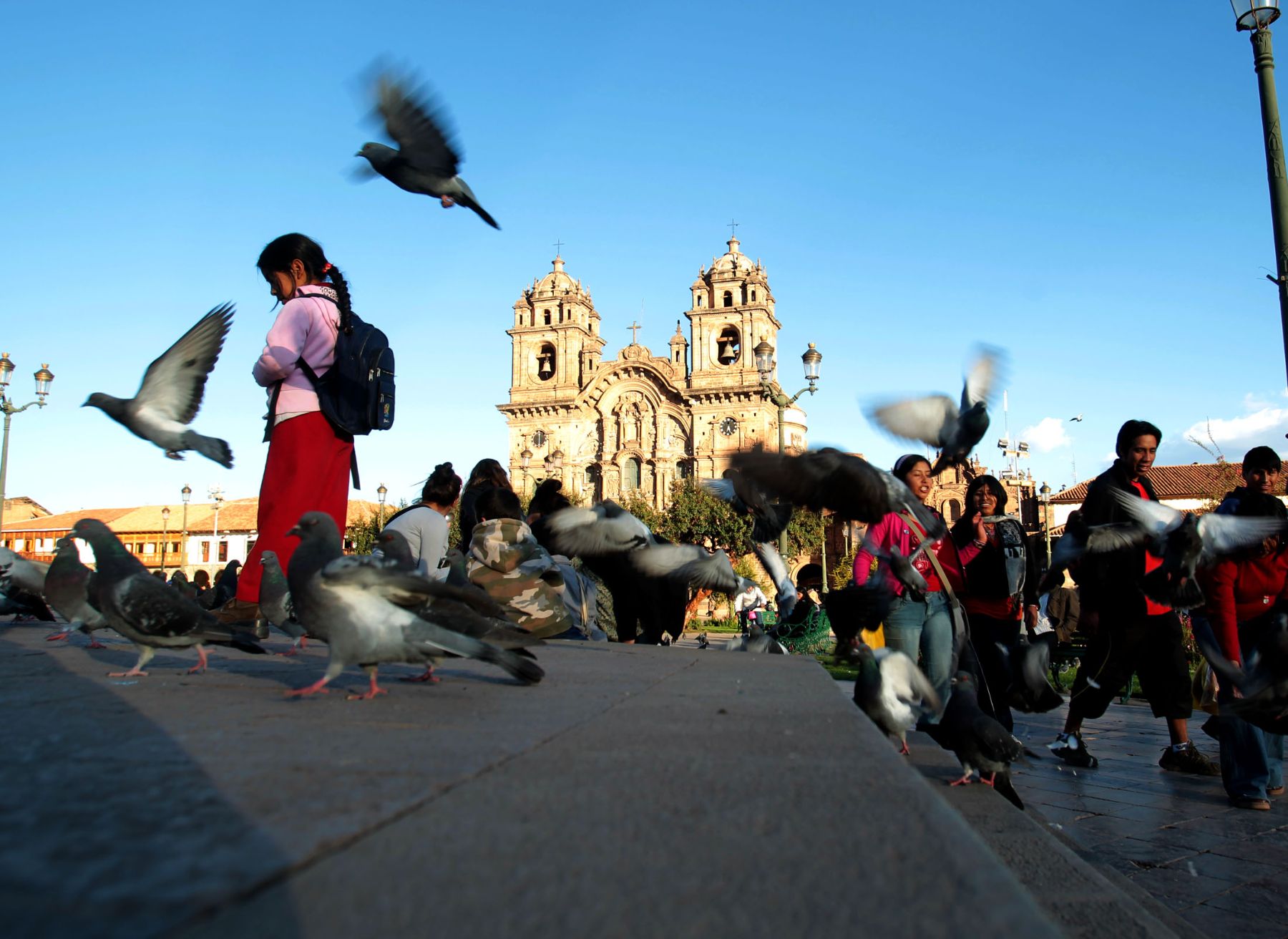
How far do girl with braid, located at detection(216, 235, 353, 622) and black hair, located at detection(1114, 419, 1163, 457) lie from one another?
4.34m

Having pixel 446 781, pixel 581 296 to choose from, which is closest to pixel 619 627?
pixel 446 781

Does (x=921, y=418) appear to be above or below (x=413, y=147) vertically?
below

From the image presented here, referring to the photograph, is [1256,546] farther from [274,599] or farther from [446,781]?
[274,599]

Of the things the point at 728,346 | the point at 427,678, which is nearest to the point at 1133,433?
the point at 427,678

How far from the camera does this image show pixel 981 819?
11.2 feet

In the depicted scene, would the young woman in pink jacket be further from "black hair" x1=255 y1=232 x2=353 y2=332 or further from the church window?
the church window

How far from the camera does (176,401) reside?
4.95 metres

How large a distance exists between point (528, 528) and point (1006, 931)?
5.10 meters

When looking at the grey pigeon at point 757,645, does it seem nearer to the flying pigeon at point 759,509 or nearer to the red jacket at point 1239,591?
the flying pigeon at point 759,509

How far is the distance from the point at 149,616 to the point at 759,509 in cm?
349

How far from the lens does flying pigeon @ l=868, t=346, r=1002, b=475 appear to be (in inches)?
202

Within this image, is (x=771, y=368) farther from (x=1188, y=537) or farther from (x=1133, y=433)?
(x=1188, y=537)

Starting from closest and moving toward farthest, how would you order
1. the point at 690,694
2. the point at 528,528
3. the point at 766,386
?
1. the point at 690,694
2. the point at 528,528
3. the point at 766,386

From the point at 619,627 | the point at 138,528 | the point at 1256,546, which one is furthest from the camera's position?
the point at 138,528
